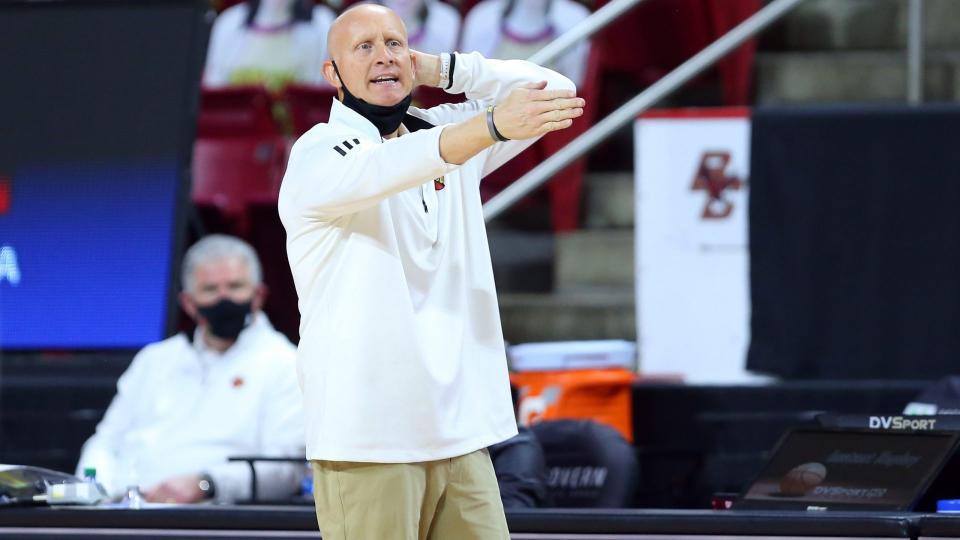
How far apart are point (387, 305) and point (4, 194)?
3253 mm

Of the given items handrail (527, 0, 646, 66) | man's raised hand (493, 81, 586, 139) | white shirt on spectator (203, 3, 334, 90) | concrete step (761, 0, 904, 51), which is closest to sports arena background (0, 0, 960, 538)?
handrail (527, 0, 646, 66)

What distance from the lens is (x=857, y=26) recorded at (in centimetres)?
690

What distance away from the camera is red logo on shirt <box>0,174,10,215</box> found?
224 inches

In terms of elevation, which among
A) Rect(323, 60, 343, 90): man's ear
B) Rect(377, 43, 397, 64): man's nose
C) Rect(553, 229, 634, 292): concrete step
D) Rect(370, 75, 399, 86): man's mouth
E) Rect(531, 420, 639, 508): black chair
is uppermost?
Rect(377, 43, 397, 64): man's nose

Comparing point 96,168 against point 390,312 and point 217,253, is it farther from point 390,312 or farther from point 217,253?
point 390,312

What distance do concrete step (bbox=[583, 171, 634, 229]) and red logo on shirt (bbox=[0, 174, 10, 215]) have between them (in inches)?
89.2

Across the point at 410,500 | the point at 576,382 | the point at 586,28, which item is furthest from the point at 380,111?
the point at 586,28

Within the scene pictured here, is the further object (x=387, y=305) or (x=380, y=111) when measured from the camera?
(x=380, y=111)

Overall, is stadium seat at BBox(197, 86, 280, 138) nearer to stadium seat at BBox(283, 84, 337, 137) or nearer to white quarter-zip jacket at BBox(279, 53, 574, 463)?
stadium seat at BBox(283, 84, 337, 137)

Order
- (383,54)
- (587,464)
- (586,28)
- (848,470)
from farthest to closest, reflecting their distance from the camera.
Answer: (586,28) < (587,464) < (848,470) < (383,54)

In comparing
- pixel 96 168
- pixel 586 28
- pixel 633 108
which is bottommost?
pixel 96 168

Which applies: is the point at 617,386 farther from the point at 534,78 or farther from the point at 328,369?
the point at 328,369

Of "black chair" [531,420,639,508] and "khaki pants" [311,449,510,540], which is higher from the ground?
"khaki pants" [311,449,510,540]

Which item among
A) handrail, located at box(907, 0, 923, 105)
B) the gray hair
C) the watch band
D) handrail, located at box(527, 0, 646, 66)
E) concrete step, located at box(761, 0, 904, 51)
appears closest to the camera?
the watch band
